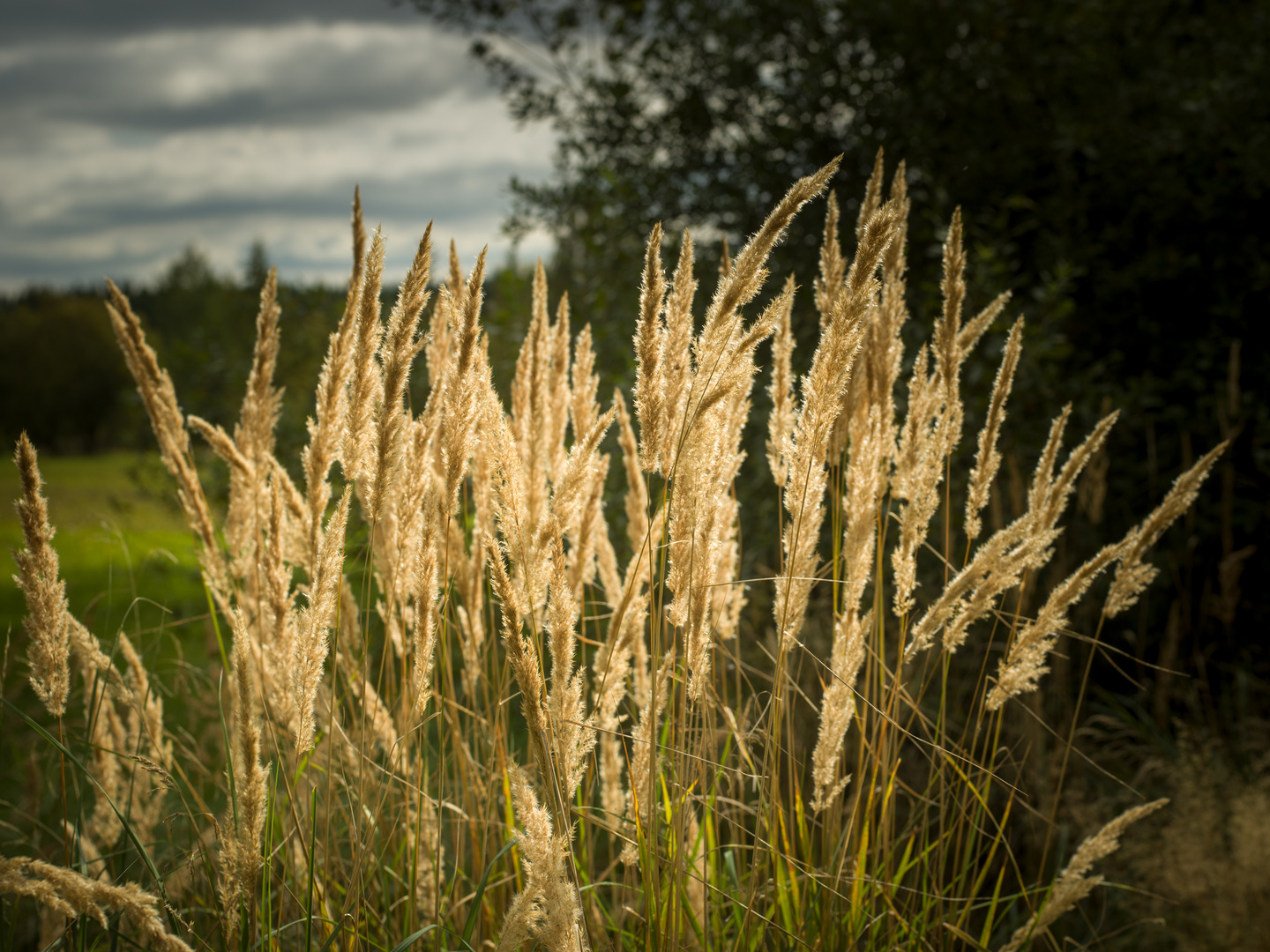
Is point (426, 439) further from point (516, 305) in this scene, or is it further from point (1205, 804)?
point (516, 305)

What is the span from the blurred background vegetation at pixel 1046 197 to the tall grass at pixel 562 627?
7.15 feet

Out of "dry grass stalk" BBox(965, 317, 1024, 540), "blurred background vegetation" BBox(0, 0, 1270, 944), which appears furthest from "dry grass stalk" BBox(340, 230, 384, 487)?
"blurred background vegetation" BBox(0, 0, 1270, 944)

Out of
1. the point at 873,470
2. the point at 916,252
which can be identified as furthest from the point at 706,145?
the point at 873,470

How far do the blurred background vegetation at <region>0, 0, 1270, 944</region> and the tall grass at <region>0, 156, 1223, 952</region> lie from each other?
7.15ft

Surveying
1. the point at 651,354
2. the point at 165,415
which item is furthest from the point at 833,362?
the point at 165,415

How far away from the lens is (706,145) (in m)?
4.50

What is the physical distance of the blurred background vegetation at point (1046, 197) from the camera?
3.95 m

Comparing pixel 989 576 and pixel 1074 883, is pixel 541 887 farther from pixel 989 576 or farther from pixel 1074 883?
pixel 1074 883

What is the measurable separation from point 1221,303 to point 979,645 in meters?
2.31

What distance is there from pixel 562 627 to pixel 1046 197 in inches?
170

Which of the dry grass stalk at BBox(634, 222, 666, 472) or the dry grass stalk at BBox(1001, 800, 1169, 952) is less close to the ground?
the dry grass stalk at BBox(634, 222, 666, 472)

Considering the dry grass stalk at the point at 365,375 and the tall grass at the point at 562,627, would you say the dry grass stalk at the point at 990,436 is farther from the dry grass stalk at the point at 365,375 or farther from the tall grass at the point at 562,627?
the dry grass stalk at the point at 365,375

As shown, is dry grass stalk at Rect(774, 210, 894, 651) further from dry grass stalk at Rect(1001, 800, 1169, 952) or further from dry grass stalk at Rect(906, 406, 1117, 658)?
dry grass stalk at Rect(1001, 800, 1169, 952)

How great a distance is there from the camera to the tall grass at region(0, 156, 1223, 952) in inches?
50.2
